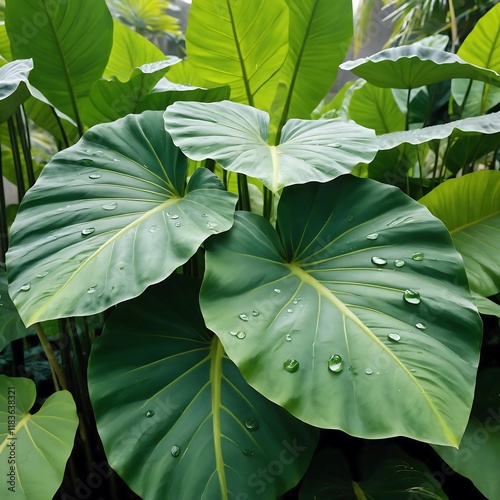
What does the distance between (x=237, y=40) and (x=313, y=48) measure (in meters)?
0.20

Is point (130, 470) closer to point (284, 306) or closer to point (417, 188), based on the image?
point (284, 306)

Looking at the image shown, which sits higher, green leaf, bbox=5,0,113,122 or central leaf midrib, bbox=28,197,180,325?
green leaf, bbox=5,0,113,122

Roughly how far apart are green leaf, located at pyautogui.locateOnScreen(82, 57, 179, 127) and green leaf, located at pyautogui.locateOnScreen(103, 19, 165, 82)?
295 millimetres

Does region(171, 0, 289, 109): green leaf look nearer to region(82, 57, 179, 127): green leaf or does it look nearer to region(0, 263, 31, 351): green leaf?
region(82, 57, 179, 127): green leaf

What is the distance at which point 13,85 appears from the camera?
26.1 inches

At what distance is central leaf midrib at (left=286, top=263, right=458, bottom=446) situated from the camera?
1.48ft

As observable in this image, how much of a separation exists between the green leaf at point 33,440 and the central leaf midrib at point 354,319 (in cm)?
38

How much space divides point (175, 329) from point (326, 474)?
341 mm

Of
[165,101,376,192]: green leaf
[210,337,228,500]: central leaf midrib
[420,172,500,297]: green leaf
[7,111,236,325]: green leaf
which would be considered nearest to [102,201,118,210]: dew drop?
[7,111,236,325]: green leaf

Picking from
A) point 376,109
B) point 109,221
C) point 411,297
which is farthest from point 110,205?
point 376,109

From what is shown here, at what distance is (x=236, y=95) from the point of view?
117 centimetres

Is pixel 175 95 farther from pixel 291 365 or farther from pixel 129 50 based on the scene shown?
pixel 291 365

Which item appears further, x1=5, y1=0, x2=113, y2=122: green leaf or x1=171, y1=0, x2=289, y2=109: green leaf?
x1=171, y1=0, x2=289, y2=109: green leaf

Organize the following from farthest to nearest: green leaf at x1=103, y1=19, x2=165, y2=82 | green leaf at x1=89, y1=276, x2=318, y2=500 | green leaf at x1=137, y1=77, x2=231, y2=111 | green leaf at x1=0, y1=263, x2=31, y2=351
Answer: green leaf at x1=103, y1=19, x2=165, y2=82 → green leaf at x1=137, y1=77, x2=231, y2=111 → green leaf at x1=0, y1=263, x2=31, y2=351 → green leaf at x1=89, y1=276, x2=318, y2=500
